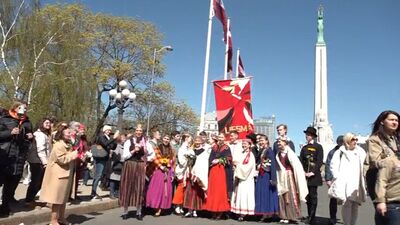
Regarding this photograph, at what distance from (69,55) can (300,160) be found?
21505 mm

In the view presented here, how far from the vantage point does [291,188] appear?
29.7 ft

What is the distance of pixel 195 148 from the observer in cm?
1015

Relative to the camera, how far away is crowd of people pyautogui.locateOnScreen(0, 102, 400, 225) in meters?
7.10

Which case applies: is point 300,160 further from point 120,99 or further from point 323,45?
point 323,45

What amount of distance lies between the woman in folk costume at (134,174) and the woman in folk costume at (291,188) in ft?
9.50

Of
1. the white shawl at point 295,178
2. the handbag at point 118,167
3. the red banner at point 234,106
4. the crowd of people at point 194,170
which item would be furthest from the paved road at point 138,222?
the red banner at point 234,106

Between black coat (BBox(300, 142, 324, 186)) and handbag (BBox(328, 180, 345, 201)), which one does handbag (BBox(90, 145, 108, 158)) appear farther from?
handbag (BBox(328, 180, 345, 201))

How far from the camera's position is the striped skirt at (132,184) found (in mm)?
8828

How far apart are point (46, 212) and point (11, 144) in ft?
4.94

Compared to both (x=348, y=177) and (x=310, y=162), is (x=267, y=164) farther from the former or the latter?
(x=348, y=177)

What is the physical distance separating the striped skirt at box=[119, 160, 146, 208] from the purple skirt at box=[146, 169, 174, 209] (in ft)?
1.32

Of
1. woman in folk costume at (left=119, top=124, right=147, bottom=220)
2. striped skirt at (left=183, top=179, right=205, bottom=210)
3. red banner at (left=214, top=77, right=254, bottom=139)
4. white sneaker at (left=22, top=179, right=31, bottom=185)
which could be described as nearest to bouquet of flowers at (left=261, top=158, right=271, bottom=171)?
striped skirt at (left=183, top=179, right=205, bottom=210)

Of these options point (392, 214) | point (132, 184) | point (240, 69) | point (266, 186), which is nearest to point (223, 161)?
point (266, 186)

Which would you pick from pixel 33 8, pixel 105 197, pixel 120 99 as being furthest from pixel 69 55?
Answer: pixel 105 197
